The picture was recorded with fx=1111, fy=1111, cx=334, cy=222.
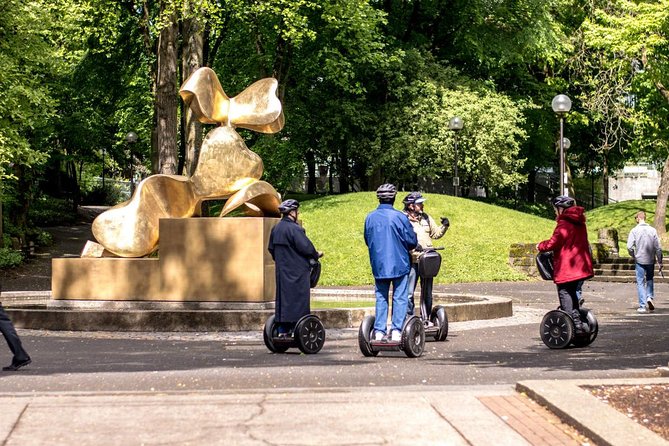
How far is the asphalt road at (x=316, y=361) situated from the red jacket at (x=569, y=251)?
918 mm

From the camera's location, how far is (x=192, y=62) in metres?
31.9

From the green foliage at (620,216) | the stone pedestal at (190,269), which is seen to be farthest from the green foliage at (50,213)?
the stone pedestal at (190,269)

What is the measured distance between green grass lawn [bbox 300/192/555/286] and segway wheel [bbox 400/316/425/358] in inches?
674

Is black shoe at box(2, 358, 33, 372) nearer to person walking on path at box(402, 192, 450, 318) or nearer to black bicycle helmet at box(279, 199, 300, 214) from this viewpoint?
black bicycle helmet at box(279, 199, 300, 214)

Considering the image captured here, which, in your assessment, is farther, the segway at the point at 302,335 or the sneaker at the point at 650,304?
the sneaker at the point at 650,304

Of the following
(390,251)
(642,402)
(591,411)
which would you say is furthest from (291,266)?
(591,411)

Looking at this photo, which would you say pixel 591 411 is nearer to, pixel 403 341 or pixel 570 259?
pixel 403 341

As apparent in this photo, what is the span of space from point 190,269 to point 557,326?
20.9 ft

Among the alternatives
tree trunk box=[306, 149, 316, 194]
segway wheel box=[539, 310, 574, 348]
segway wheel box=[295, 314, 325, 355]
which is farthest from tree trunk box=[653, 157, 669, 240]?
segway wheel box=[295, 314, 325, 355]

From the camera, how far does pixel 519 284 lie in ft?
98.0

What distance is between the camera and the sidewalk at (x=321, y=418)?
6.96 m

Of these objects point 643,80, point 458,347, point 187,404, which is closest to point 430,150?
point 643,80

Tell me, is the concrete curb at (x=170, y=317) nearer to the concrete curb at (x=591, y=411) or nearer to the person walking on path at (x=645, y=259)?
the person walking on path at (x=645, y=259)

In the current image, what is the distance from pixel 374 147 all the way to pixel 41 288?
18950mm
